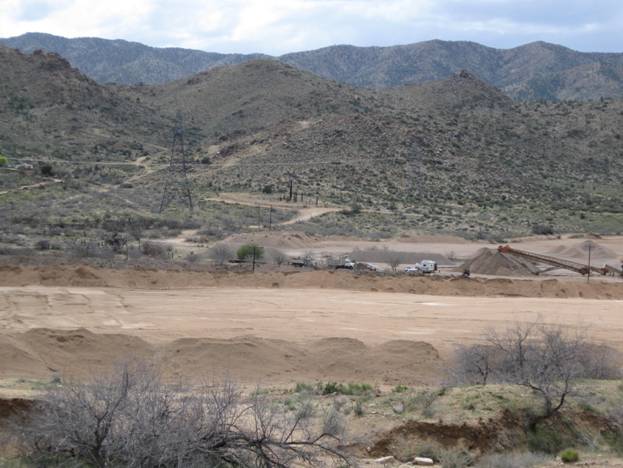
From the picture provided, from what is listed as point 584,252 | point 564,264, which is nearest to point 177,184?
point 584,252

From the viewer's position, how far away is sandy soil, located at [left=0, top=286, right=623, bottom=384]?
24.8 m

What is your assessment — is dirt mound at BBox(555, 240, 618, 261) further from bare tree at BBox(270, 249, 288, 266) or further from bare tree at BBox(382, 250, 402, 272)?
bare tree at BBox(270, 249, 288, 266)

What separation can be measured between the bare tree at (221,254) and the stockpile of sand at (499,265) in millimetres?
12835

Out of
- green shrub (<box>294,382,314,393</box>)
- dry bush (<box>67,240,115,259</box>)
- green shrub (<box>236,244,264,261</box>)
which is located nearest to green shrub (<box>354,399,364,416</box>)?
green shrub (<box>294,382,314,393</box>)

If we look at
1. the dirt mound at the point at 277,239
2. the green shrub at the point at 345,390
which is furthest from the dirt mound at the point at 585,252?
the green shrub at the point at 345,390

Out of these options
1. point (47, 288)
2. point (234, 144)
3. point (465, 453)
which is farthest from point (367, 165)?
point (465, 453)

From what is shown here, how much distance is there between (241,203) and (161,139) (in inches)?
1840

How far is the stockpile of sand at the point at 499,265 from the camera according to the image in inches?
1900

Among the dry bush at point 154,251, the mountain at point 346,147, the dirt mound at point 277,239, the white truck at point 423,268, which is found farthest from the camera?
the mountain at point 346,147

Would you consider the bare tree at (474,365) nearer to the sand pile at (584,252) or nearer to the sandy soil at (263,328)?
the sandy soil at (263,328)

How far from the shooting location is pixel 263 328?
98.0 ft

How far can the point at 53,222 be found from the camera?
59938 millimetres

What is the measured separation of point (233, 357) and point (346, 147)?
79.5m

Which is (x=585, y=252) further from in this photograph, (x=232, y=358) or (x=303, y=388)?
(x=303, y=388)
